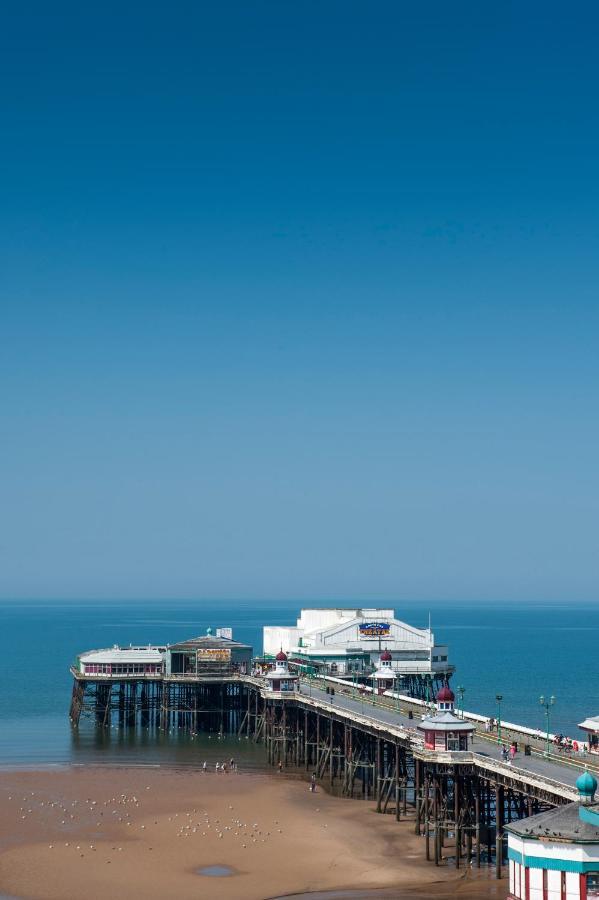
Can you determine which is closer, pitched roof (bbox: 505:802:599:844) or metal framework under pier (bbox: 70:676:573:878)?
pitched roof (bbox: 505:802:599:844)

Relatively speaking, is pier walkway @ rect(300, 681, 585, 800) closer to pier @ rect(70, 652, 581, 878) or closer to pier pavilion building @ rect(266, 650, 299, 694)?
pier @ rect(70, 652, 581, 878)

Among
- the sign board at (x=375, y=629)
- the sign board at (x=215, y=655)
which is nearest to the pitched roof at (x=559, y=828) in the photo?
the sign board at (x=375, y=629)

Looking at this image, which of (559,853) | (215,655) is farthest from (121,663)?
(559,853)

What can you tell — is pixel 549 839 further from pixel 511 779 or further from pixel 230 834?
pixel 230 834

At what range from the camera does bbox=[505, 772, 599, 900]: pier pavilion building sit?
36594 millimetres

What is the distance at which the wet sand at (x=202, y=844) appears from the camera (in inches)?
1934

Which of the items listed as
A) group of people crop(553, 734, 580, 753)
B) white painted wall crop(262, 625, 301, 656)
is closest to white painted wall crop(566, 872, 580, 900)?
group of people crop(553, 734, 580, 753)

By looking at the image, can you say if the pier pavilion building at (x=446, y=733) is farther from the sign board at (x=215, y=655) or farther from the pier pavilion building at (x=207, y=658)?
the sign board at (x=215, y=655)

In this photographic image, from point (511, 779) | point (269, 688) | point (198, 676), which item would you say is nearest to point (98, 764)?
point (269, 688)

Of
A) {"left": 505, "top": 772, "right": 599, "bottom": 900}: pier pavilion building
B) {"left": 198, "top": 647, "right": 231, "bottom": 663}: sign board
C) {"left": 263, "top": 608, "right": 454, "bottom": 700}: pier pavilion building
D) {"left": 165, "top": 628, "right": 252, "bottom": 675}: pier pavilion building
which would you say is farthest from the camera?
{"left": 198, "top": 647, "right": 231, "bottom": 663}: sign board

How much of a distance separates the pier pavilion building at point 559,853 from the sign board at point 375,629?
204ft

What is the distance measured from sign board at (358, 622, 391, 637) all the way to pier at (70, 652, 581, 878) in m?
8.49

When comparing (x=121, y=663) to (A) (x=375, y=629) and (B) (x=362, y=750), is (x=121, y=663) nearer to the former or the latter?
(A) (x=375, y=629)

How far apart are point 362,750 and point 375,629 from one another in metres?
29.6
